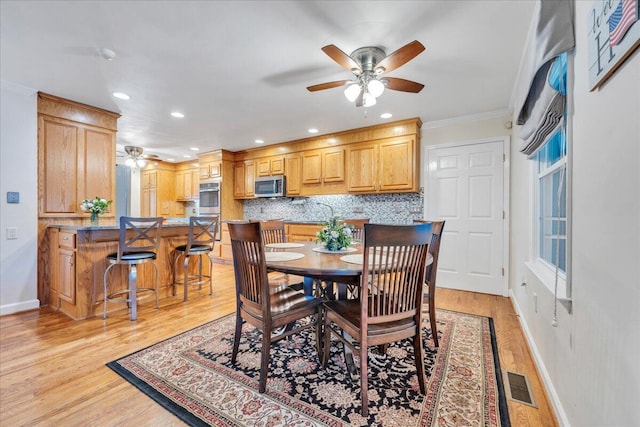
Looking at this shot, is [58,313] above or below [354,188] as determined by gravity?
below

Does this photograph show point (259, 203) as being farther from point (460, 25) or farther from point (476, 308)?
point (460, 25)

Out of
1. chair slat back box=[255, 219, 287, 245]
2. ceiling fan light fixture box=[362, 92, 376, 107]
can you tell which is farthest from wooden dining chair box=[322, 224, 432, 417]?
chair slat back box=[255, 219, 287, 245]

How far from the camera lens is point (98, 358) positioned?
1.98m

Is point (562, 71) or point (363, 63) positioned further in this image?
point (363, 63)

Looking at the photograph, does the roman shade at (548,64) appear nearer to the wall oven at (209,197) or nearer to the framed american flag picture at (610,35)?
the framed american flag picture at (610,35)

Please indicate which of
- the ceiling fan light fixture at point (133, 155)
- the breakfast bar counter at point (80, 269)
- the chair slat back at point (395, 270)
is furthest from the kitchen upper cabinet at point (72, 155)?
the chair slat back at point (395, 270)

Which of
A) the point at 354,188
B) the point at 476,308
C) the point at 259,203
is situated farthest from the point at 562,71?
the point at 259,203

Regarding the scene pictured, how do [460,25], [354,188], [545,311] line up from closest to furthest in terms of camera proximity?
[545,311] → [460,25] → [354,188]

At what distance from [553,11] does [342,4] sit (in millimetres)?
1116

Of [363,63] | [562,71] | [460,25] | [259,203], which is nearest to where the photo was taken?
[562,71]

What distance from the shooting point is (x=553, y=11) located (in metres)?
1.34

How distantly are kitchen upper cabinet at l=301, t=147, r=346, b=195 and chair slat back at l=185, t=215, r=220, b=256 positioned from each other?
187cm

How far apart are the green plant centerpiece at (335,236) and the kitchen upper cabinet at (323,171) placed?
2.39m

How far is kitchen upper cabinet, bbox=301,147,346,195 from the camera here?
14.8ft
